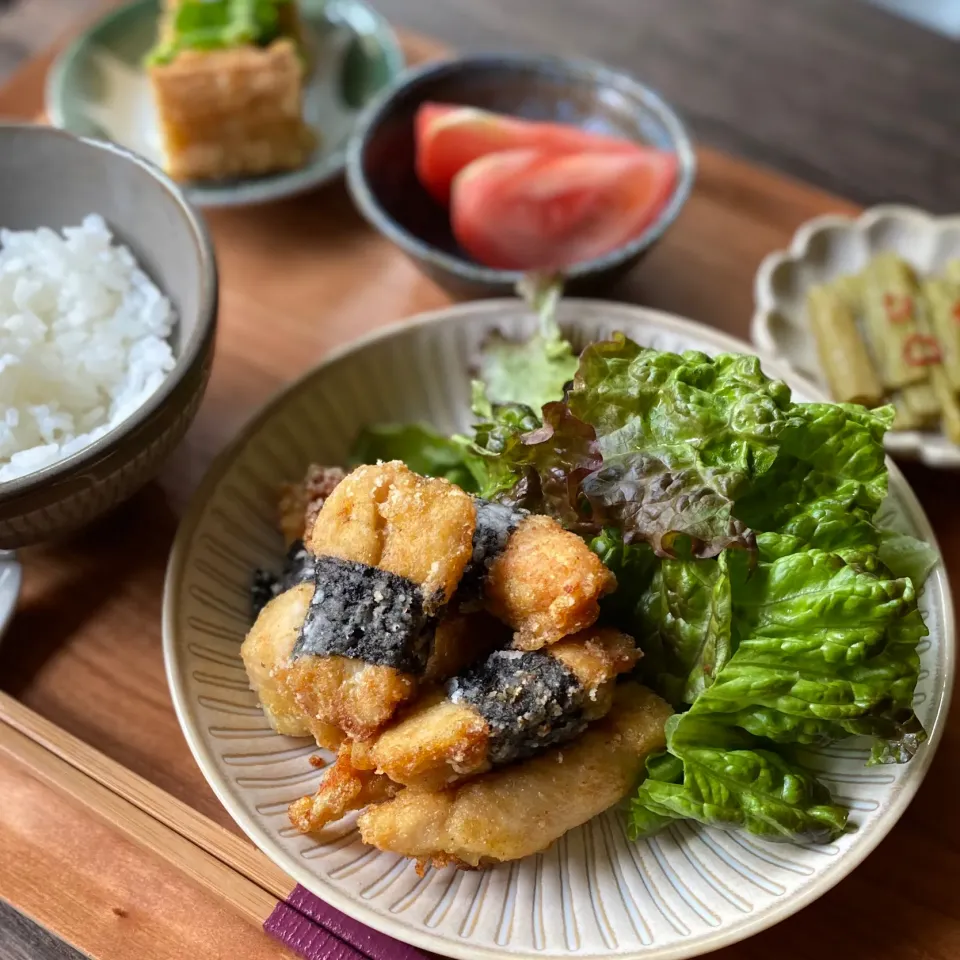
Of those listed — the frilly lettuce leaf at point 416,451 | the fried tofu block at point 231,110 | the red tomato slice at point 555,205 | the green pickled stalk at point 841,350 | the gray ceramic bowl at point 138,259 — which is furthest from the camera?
the fried tofu block at point 231,110

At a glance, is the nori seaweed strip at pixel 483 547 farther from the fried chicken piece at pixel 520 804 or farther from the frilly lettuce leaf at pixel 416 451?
the frilly lettuce leaf at pixel 416 451

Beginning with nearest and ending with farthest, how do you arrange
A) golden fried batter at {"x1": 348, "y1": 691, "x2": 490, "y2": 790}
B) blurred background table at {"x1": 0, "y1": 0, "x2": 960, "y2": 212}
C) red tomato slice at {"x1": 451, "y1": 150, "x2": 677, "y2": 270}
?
golden fried batter at {"x1": 348, "y1": 691, "x2": 490, "y2": 790}
red tomato slice at {"x1": 451, "y1": 150, "x2": 677, "y2": 270}
blurred background table at {"x1": 0, "y1": 0, "x2": 960, "y2": 212}

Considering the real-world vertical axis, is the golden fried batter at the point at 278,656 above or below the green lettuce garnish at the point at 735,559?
below

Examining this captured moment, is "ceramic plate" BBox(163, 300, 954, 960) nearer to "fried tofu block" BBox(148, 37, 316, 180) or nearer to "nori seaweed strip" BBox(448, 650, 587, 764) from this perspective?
"nori seaweed strip" BBox(448, 650, 587, 764)

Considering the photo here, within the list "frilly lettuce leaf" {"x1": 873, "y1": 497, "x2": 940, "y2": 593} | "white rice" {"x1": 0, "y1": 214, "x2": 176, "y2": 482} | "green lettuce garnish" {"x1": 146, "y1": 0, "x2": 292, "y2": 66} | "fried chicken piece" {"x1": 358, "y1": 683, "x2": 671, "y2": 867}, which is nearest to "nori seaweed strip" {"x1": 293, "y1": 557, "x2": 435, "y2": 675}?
"fried chicken piece" {"x1": 358, "y1": 683, "x2": 671, "y2": 867}

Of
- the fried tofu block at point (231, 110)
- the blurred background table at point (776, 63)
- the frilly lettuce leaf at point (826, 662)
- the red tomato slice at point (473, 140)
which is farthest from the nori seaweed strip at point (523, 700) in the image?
the blurred background table at point (776, 63)

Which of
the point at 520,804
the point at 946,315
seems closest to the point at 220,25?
the point at 946,315
